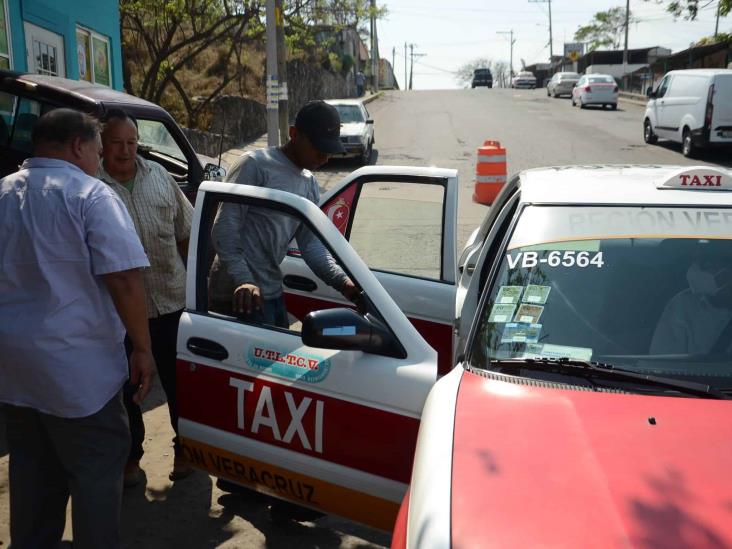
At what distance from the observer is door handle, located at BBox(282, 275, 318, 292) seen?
4219 mm

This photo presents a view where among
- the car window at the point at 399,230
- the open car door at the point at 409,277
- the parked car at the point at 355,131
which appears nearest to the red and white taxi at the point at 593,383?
the open car door at the point at 409,277

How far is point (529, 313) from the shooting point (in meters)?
2.82

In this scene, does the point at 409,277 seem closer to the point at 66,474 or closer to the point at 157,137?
the point at 66,474

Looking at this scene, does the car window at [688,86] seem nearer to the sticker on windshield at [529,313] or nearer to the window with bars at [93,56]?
the window with bars at [93,56]

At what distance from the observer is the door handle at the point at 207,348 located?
3.10 metres

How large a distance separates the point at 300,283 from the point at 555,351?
6.15 ft

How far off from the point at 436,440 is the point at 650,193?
1.50 metres

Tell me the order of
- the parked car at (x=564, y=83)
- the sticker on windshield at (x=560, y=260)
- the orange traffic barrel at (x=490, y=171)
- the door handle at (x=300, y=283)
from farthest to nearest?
the parked car at (x=564, y=83) → the orange traffic barrel at (x=490, y=171) → the door handle at (x=300, y=283) → the sticker on windshield at (x=560, y=260)

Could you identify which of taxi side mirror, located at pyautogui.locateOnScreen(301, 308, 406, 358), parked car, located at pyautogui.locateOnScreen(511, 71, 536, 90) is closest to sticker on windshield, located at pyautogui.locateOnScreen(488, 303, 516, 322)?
taxi side mirror, located at pyautogui.locateOnScreen(301, 308, 406, 358)

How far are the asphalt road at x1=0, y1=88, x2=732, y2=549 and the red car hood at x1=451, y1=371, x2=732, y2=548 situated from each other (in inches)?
57.2

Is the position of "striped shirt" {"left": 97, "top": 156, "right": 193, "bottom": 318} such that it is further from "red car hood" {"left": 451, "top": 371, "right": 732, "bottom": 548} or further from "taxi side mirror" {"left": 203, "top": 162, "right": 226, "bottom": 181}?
"taxi side mirror" {"left": 203, "top": 162, "right": 226, "bottom": 181}

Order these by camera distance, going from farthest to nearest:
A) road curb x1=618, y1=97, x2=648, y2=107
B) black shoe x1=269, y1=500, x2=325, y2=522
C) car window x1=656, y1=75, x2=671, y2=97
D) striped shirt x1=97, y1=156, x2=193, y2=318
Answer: road curb x1=618, y1=97, x2=648, y2=107
car window x1=656, y1=75, x2=671, y2=97
striped shirt x1=97, y1=156, x2=193, y2=318
black shoe x1=269, y1=500, x2=325, y2=522

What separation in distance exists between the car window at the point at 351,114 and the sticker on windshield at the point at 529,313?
1711cm

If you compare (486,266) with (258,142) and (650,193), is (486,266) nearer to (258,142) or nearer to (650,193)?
(650,193)
